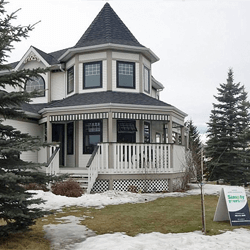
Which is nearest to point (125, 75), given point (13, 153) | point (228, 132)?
point (13, 153)

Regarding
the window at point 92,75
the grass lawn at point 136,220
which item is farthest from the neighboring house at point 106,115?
the grass lawn at point 136,220

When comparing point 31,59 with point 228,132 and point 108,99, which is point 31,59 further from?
point 228,132

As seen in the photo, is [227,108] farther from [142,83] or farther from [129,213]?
[129,213]

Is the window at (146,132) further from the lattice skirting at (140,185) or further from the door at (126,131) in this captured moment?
the lattice skirting at (140,185)

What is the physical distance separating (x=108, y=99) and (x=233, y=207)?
827 centimetres

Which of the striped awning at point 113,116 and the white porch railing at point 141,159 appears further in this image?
the striped awning at point 113,116

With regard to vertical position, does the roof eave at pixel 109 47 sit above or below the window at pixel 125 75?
above

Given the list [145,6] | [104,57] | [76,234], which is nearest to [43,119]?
[104,57]

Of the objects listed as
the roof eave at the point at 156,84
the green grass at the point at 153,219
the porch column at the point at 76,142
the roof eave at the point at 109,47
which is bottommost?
the green grass at the point at 153,219

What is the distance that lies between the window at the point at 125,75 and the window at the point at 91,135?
A: 240cm

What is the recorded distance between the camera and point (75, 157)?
16031 mm

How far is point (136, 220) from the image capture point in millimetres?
8000

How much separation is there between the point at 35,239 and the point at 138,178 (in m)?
7.94

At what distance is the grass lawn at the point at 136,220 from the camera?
6102mm
